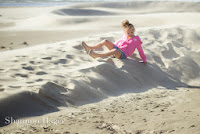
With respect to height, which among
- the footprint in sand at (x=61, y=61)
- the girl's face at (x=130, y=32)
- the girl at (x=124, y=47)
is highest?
the girl's face at (x=130, y=32)

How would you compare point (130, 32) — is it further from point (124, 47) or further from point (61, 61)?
point (61, 61)

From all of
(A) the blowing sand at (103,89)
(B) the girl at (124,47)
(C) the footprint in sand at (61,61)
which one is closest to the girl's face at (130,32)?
(B) the girl at (124,47)

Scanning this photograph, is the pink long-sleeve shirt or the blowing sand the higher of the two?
the pink long-sleeve shirt

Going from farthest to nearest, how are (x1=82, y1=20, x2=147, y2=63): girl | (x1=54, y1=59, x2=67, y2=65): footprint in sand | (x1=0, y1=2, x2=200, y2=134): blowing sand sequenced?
(x1=82, y1=20, x2=147, y2=63): girl
(x1=54, y1=59, x2=67, y2=65): footprint in sand
(x1=0, y1=2, x2=200, y2=134): blowing sand

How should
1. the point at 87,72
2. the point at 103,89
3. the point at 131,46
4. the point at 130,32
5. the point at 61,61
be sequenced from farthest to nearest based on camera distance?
1. the point at 130,32
2. the point at 131,46
3. the point at 61,61
4. the point at 87,72
5. the point at 103,89

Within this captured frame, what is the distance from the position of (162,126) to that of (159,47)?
3.64 meters

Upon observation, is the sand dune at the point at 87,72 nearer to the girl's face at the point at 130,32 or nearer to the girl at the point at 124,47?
the girl at the point at 124,47

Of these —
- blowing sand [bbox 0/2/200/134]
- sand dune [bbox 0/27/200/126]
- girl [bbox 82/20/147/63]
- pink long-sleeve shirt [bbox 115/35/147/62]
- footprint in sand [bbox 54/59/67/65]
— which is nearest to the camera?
blowing sand [bbox 0/2/200/134]

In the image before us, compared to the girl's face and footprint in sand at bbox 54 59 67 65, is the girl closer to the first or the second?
the girl's face

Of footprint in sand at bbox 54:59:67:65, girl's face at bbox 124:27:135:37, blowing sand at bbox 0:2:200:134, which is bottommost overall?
blowing sand at bbox 0:2:200:134

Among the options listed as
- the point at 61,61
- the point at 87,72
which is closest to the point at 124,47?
the point at 87,72

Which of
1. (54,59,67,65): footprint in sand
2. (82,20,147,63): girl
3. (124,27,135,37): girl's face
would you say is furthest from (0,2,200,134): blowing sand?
(124,27,135,37): girl's face

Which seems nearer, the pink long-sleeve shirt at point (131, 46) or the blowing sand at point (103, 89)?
the blowing sand at point (103, 89)

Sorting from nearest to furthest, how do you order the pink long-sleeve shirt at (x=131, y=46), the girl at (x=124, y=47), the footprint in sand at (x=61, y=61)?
the footprint in sand at (x=61, y=61) < the girl at (x=124, y=47) < the pink long-sleeve shirt at (x=131, y=46)
